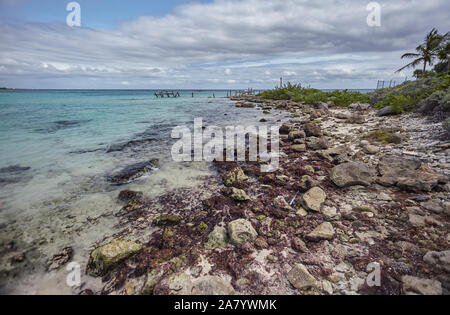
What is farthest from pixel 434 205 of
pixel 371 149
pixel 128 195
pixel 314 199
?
pixel 128 195

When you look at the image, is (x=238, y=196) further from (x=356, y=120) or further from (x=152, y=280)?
(x=356, y=120)

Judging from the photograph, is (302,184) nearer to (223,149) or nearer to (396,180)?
(396,180)

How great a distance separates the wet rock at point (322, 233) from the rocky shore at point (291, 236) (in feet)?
0.07

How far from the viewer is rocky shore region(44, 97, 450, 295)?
3.28 meters

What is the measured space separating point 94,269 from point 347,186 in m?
6.66

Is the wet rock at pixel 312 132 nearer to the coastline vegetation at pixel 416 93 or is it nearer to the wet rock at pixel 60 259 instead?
the coastline vegetation at pixel 416 93

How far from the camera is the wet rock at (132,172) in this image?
7478 millimetres

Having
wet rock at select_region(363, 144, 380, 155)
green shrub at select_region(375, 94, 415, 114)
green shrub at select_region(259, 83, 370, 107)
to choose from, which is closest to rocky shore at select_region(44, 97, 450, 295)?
wet rock at select_region(363, 144, 380, 155)

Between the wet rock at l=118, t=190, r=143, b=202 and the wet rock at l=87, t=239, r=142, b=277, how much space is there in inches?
92.6

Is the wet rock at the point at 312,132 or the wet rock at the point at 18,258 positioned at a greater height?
the wet rock at the point at 312,132

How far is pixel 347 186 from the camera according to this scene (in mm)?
5969

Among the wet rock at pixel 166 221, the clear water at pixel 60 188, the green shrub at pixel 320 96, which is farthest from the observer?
the green shrub at pixel 320 96

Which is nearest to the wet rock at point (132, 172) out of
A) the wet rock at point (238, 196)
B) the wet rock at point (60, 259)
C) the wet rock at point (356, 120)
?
the wet rock at point (60, 259)

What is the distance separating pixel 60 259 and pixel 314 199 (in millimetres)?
5919
